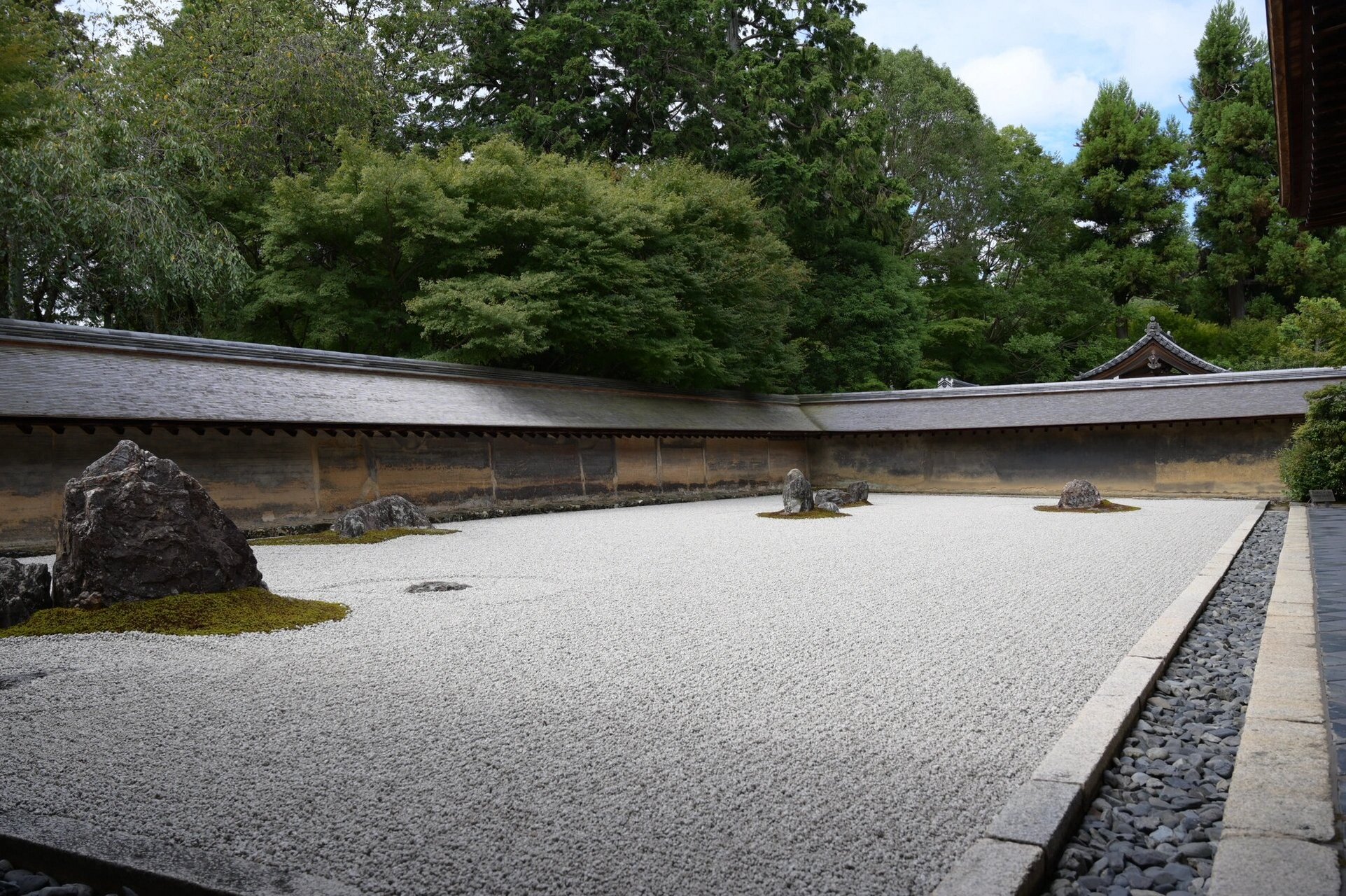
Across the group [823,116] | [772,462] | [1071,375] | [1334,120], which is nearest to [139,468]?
[1334,120]

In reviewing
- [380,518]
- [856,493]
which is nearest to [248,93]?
[380,518]

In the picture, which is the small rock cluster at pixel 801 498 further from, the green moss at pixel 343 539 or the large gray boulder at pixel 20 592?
the large gray boulder at pixel 20 592

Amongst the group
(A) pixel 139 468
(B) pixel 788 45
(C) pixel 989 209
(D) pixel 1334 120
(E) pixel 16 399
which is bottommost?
(A) pixel 139 468

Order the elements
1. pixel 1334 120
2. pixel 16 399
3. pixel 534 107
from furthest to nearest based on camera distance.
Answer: pixel 534 107
pixel 16 399
pixel 1334 120

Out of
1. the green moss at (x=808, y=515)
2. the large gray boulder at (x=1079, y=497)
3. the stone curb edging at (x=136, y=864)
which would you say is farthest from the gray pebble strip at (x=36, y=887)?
the large gray boulder at (x=1079, y=497)

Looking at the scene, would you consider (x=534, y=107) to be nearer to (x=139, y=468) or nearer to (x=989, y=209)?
(x=989, y=209)

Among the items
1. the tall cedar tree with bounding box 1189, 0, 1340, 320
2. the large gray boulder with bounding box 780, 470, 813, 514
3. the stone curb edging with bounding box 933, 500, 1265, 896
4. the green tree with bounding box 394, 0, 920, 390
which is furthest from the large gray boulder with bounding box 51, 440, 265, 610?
the tall cedar tree with bounding box 1189, 0, 1340, 320

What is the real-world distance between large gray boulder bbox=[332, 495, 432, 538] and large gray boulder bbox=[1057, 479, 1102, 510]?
9.55 m

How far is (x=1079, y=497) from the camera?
13.7 meters

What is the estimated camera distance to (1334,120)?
443 cm

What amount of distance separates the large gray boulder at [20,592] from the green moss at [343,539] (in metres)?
4.47

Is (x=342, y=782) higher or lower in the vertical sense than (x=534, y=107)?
lower

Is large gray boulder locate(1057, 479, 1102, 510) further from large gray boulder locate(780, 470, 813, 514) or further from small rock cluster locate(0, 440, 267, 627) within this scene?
small rock cluster locate(0, 440, 267, 627)

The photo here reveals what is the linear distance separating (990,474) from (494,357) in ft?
34.4
